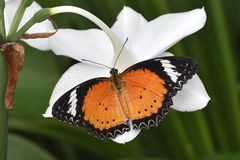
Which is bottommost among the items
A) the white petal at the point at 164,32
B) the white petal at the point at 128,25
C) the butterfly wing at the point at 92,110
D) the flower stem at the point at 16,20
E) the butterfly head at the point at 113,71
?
the butterfly wing at the point at 92,110

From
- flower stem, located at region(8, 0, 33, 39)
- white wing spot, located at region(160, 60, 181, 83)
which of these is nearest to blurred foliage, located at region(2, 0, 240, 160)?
white wing spot, located at region(160, 60, 181, 83)

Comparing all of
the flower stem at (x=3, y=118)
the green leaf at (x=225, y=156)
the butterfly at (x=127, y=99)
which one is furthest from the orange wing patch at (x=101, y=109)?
the green leaf at (x=225, y=156)

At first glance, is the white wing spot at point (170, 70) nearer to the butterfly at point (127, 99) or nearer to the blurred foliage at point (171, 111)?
the butterfly at point (127, 99)

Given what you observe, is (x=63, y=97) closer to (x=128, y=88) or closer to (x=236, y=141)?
(x=128, y=88)

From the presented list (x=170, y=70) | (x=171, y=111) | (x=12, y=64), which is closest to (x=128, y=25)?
(x=170, y=70)

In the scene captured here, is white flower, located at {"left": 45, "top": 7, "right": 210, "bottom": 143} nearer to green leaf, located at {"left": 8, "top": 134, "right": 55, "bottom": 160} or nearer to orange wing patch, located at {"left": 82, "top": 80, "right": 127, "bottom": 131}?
orange wing patch, located at {"left": 82, "top": 80, "right": 127, "bottom": 131}

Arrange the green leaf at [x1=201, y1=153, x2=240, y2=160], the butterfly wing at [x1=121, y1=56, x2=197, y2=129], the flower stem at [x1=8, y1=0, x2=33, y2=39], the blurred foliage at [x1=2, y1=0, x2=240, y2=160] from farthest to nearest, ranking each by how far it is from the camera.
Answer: the blurred foliage at [x1=2, y1=0, x2=240, y2=160]
the green leaf at [x1=201, y1=153, x2=240, y2=160]
the butterfly wing at [x1=121, y1=56, x2=197, y2=129]
the flower stem at [x1=8, y1=0, x2=33, y2=39]
